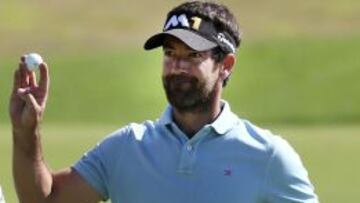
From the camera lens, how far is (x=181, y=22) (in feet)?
13.5

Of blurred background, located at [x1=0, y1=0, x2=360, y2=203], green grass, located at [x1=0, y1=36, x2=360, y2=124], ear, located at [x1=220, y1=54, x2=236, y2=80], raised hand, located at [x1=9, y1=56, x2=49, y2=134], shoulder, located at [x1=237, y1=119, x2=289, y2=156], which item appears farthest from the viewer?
green grass, located at [x1=0, y1=36, x2=360, y2=124]

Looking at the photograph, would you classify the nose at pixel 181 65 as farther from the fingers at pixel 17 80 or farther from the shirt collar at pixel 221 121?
the fingers at pixel 17 80

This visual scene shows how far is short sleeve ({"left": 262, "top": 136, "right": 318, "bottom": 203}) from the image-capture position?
4055 mm

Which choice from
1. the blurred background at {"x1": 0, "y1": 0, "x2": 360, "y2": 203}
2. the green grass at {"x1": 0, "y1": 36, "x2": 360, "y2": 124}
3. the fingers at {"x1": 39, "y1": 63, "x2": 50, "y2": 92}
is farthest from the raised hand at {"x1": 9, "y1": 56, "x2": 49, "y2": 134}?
the green grass at {"x1": 0, "y1": 36, "x2": 360, "y2": 124}

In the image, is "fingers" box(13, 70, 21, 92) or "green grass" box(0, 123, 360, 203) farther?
"green grass" box(0, 123, 360, 203)

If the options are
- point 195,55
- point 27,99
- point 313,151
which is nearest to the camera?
point 27,99

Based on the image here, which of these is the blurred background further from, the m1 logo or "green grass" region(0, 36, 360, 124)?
the m1 logo

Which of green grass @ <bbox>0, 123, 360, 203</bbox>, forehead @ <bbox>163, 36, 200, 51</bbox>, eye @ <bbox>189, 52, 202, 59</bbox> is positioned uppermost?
forehead @ <bbox>163, 36, 200, 51</bbox>

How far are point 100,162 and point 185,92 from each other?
348 millimetres

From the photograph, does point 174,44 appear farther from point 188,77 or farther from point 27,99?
point 27,99

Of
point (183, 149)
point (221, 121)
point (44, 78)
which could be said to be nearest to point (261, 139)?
point (221, 121)

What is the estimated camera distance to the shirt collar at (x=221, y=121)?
161 inches

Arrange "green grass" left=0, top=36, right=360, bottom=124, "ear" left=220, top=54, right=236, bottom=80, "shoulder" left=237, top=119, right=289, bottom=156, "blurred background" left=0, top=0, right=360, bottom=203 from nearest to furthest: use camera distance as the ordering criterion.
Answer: "shoulder" left=237, top=119, right=289, bottom=156 → "ear" left=220, top=54, right=236, bottom=80 → "blurred background" left=0, top=0, right=360, bottom=203 → "green grass" left=0, top=36, right=360, bottom=124

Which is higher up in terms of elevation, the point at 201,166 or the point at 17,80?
the point at 17,80
